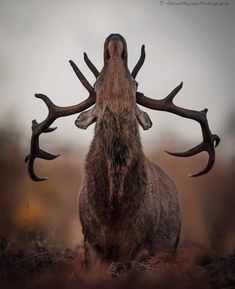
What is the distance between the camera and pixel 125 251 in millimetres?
7926

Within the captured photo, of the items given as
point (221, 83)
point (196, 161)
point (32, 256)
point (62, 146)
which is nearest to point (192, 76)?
point (221, 83)

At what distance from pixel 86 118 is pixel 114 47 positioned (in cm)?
89

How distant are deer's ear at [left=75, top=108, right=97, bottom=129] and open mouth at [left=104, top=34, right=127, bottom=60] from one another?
65 cm

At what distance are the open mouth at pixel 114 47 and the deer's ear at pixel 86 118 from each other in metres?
0.65

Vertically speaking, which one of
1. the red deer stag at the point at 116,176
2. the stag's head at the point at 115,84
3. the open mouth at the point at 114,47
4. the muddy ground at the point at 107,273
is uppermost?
the open mouth at the point at 114,47

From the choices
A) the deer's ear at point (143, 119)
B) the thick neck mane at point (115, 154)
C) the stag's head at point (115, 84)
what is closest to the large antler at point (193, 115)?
the deer's ear at point (143, 119)

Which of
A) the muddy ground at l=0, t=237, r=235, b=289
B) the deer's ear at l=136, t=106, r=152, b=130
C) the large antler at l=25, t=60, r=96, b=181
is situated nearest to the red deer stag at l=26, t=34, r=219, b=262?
the deer's ear at l=136, t=106, r=152, b=130

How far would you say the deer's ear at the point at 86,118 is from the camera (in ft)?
27.1

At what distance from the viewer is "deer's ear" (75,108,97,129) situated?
827 cm

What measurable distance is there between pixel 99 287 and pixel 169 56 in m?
9.46

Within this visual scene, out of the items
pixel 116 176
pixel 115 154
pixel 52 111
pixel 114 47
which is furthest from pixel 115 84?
pixel 52 111

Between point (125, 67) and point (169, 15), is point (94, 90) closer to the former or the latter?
point (125, 67)

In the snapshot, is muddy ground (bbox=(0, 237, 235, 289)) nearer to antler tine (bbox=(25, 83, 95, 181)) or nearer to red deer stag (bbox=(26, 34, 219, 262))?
red deer stag (bbox=(26, 34, 219, 262))

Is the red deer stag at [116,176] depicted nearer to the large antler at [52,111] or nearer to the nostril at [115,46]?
the nostril at [115,46]
